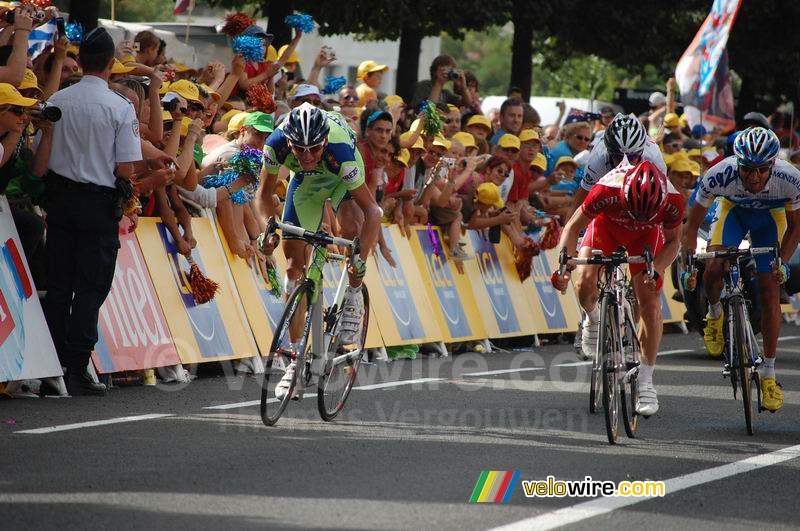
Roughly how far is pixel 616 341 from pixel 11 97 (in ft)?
14.7

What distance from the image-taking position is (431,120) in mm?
15516

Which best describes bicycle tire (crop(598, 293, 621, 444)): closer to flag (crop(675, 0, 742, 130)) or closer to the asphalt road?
the asphalt road

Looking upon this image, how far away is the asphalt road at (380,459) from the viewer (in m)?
6.72

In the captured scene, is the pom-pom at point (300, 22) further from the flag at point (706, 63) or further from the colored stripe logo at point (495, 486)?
the colored stripe logo at point (495, 486)

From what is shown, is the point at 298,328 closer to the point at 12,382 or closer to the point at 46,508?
the point at 12,382

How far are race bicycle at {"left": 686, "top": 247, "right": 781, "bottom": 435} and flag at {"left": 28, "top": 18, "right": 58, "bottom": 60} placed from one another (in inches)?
214

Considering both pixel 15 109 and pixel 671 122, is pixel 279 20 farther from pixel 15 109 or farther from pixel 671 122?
pixel 15 109

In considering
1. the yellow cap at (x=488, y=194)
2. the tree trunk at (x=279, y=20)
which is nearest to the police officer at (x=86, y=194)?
the yellow cap at (x=488, y=194)

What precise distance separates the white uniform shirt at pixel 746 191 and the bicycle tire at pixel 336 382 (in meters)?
2.97

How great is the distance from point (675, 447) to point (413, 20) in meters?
12.6

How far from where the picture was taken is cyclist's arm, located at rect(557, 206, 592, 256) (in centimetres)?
1013

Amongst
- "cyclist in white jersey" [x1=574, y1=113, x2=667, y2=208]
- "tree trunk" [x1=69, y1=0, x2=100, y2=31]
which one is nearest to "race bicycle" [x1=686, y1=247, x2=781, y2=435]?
"cyclist in white jersey" [x1=574, y1=113, x2=667, y2=208]

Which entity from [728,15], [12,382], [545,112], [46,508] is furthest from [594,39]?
[46,508]

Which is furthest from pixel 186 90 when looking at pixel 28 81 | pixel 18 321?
pixel 18 321
